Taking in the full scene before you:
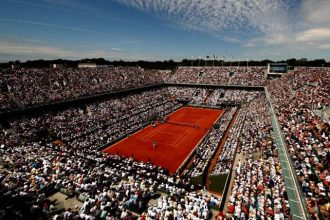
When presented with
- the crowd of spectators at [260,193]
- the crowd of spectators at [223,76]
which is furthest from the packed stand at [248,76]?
the crowd of spectators at [260,193]

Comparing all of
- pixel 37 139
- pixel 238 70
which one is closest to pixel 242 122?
pixel 37 139

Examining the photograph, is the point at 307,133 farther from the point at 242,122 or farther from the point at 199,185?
the point at 242,122

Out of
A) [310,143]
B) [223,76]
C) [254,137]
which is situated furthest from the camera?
[223,76]

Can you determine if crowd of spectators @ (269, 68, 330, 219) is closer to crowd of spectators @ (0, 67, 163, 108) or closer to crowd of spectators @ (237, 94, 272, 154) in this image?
crowd of spectators @ (237, 94, 272, 154)

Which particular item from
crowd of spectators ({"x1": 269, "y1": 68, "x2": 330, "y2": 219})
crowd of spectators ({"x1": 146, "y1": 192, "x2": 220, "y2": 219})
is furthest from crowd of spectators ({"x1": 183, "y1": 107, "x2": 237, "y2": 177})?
crowd of spectators ({"x1": 269, "y1": 68, "x2": 330, "y2": 219})

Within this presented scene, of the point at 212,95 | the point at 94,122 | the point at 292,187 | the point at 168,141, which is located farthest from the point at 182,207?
the point at 212,95

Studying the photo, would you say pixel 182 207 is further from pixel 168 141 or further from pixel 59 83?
Answer: pixel 59 83
